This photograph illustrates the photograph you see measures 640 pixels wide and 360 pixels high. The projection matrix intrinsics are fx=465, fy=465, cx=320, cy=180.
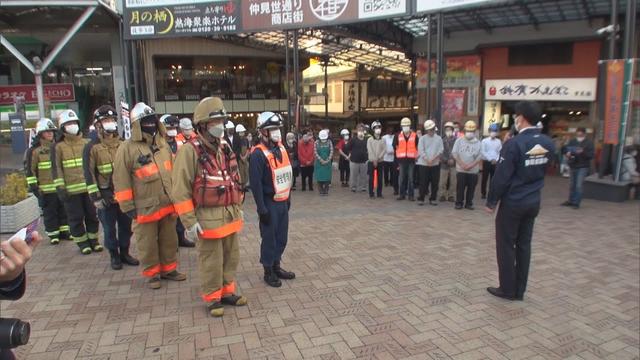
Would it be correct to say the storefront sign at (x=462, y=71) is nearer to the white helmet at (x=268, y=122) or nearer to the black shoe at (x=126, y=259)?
the white helmet at (x=268, y=122)

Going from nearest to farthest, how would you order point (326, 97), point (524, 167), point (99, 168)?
point (524, 167)
point (99, 168)
point (326, 97)

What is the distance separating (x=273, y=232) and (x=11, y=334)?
3184 millimetres

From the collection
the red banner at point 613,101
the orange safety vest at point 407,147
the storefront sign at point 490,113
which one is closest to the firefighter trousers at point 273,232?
the orange safety vest at point 407,147

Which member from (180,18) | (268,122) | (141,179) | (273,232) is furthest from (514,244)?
(180,18)

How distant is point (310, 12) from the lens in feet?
37.4

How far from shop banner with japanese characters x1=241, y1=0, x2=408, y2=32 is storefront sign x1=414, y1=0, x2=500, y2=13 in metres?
0.32

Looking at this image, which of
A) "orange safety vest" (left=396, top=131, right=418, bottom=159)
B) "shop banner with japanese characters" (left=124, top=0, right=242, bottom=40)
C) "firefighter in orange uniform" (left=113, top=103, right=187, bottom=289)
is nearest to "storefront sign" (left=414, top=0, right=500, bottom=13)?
"orange safety vest" (left=396, top=131, right=418, bottom=159)

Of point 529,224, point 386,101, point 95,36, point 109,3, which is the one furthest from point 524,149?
point 386,101

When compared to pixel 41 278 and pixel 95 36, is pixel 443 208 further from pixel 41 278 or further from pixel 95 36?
pixel 95 36

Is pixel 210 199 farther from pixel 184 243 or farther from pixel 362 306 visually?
pixel 184 243

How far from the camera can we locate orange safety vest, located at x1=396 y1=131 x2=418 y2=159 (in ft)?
31.7

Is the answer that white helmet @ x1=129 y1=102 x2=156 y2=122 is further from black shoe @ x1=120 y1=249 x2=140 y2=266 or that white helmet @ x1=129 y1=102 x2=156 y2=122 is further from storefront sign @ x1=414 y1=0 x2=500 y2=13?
storefront sign @ x1=414 y1=0 x2=500 y2=13

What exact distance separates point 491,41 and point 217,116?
14.5 metres

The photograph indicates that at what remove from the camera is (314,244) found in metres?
6.46
